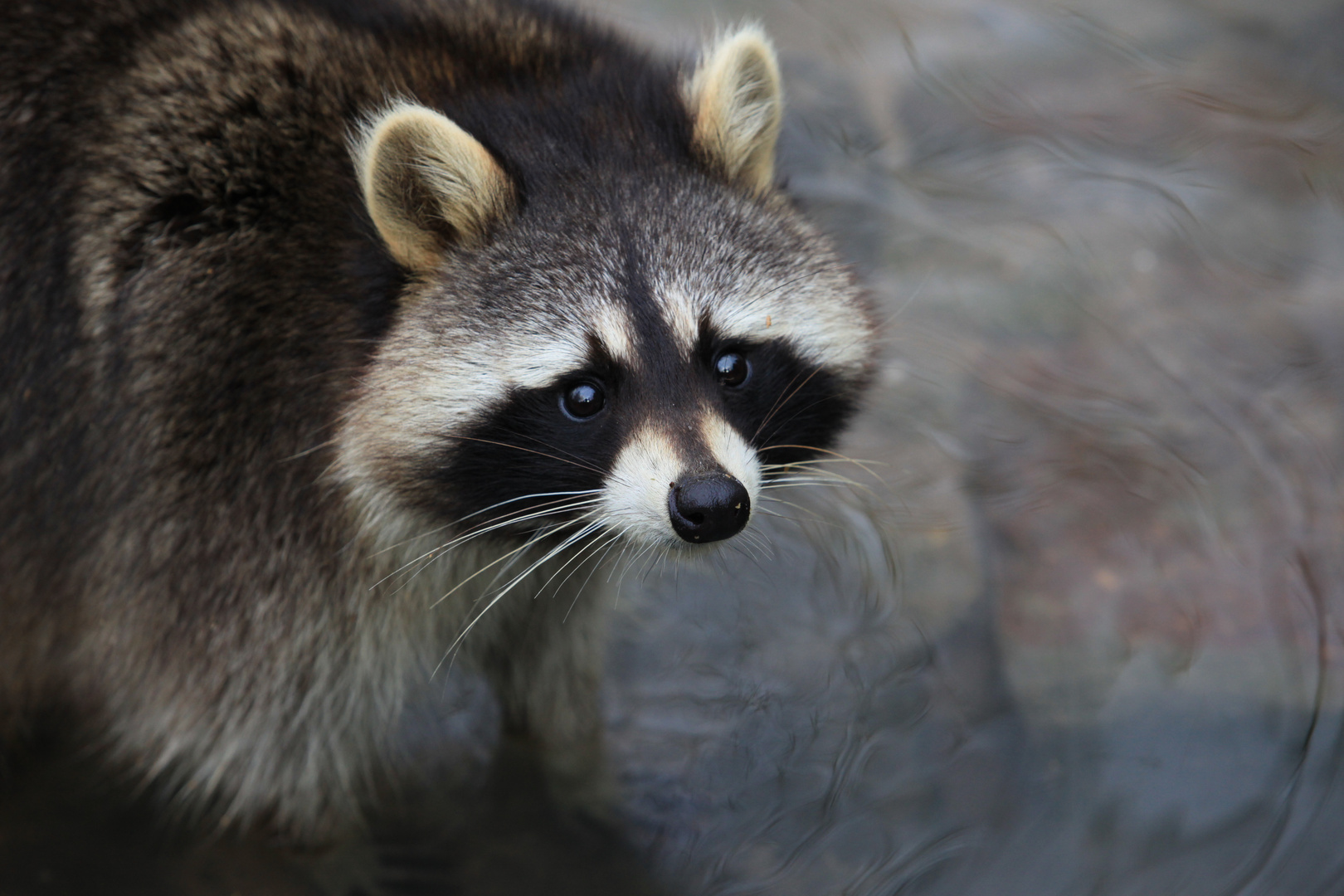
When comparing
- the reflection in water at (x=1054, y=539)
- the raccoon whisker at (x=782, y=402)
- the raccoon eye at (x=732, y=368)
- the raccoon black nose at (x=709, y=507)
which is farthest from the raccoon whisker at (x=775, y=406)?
the reflection in water at (x=1054, y=539)

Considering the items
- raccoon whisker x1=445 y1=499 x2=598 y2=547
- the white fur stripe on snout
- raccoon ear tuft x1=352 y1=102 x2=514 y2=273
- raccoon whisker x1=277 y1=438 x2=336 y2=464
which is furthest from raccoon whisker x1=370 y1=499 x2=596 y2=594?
raccoon ear tuft x1=352 y1=102 x2=514 y2=273

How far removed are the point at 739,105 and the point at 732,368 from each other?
81cm

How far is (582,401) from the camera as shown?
3219 millimetres

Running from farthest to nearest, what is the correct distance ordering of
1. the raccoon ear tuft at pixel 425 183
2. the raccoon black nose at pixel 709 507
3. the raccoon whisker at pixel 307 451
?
1. the raccoon whisker at pixel 307 451
2. the raccoon ear tuft at pixel 425 183
3. the raccoon black nose at pixel 709 507

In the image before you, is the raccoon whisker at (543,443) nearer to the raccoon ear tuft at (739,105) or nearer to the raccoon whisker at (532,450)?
the raccoon whisker at (532,450)

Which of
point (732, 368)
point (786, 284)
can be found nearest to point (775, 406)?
point (732, 368)

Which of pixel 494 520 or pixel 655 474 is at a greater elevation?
pixel 655 474

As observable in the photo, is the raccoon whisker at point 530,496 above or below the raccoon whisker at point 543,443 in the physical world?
below

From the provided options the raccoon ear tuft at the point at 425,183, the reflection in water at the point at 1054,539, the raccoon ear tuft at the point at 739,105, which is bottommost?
the reflection in water at the point at 1054,539

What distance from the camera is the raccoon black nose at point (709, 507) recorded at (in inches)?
118

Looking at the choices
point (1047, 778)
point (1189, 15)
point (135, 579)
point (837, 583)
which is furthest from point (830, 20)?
point (135, 579)

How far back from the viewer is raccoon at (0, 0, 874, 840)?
323 centimetres

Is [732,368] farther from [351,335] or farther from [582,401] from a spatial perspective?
[351,335]

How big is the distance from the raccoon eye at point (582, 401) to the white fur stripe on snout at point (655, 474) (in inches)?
6.0
